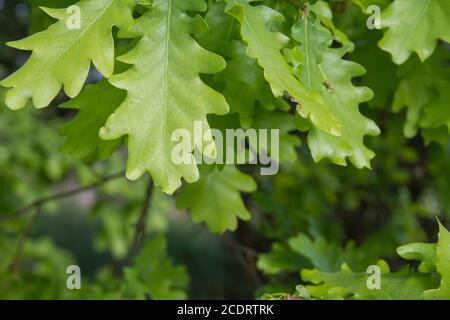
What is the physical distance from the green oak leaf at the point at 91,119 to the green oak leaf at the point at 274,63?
A: 0.32 meters

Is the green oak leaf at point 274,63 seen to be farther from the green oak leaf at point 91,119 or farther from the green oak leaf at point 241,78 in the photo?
the green oak leaf at point 91,119

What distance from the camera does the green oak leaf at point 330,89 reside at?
126 centimetres

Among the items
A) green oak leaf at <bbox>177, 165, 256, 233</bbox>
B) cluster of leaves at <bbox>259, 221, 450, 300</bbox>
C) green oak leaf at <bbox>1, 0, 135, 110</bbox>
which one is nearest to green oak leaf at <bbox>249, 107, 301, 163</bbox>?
green oak leaf at <bbox>177, 165, 256, 233</bbox>

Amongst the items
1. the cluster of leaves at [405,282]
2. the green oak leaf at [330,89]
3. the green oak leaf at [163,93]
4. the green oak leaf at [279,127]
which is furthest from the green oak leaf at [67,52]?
the cluster of leaves at [405,282]

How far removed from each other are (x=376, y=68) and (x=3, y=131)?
7.61ft

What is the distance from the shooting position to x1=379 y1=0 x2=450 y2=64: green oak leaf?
4.17 feet

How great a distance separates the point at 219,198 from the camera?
1.82m

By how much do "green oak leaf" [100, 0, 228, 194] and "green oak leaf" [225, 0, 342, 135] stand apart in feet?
0.27

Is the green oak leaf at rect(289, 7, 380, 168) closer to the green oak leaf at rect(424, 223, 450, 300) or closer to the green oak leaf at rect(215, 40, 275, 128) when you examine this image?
the green oak leaf at rect(215, 40, 275, 128)

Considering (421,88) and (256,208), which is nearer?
(421,88)

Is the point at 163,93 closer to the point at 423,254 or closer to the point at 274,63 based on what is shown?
the point at 274,63

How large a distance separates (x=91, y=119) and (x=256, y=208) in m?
1.79

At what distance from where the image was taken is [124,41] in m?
1.93

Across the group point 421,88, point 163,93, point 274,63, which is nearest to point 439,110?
point 421,88
